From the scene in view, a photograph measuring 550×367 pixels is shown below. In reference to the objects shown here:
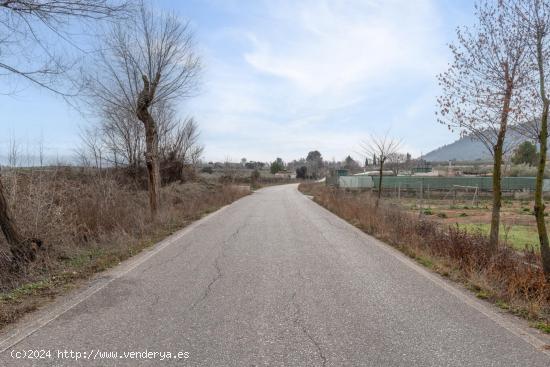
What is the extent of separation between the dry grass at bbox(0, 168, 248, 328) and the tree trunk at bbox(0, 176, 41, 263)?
148 mm

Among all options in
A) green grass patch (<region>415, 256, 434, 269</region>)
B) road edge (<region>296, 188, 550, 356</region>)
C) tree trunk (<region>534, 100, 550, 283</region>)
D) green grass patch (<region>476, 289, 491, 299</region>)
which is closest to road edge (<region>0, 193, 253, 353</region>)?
road edge (<region>296, 188, 550, 356</region>)

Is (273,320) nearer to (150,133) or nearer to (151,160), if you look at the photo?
(151,160)

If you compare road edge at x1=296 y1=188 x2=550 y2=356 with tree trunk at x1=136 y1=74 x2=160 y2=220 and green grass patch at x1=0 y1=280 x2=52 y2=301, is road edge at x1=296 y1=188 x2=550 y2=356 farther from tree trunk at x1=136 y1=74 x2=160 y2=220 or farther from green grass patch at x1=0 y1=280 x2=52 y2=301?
tree trunk at x1=136 y1=74 x2=160 y2=220

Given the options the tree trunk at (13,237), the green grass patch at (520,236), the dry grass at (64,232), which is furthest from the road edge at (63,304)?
the green grass patch at (520,236)

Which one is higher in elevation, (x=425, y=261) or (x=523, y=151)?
(x=523, y=151)

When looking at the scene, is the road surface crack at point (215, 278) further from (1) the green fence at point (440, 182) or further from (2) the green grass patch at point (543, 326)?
(1) the green fence at point (440, 182)

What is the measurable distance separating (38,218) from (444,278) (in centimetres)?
790

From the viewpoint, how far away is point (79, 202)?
1143 centimetres

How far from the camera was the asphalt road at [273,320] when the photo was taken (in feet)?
12.4

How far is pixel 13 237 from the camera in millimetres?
7164

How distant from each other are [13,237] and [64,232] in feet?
5.55

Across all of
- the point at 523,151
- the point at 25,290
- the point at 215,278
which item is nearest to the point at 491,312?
the point at 215,278

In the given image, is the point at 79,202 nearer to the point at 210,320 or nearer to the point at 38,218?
the point at 38,218

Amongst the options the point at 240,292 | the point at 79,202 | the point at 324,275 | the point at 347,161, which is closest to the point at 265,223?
the point at 79,202
